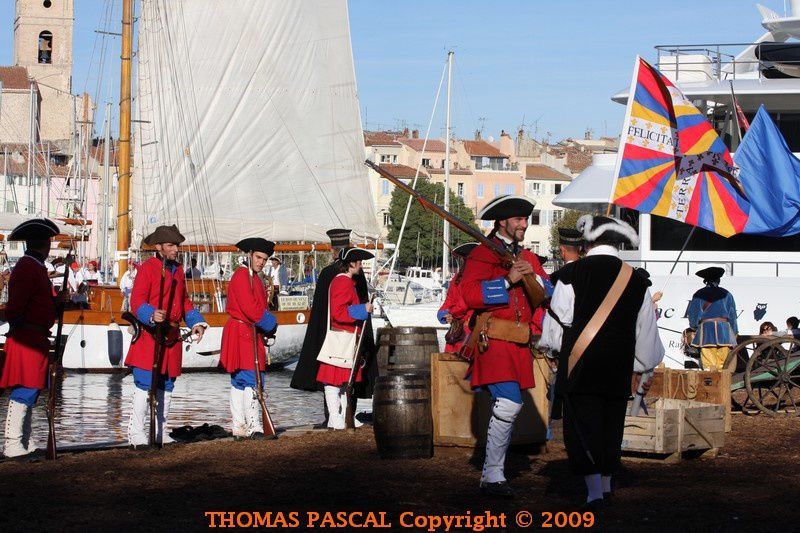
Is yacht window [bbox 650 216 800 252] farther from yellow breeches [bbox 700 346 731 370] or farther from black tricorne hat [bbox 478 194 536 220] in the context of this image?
black tricorne hat [bbox 478 194 536 220]

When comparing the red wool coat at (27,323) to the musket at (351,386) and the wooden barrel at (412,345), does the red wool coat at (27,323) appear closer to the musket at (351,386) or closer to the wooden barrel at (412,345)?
the musket at (351,386)

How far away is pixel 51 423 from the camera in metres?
10.4

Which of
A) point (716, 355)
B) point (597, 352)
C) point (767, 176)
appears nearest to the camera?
point (597, 352)

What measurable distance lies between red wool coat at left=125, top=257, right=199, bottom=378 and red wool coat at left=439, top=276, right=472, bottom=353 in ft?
7.67

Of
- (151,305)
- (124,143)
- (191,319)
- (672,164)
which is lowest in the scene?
(191,319)

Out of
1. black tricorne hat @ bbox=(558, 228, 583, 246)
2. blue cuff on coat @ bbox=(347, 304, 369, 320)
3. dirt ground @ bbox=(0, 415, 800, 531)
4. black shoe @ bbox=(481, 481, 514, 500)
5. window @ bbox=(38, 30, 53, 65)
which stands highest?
window @ bbox=(38, 30, 53, 65)

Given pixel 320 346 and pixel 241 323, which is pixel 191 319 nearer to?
pixel 241 323

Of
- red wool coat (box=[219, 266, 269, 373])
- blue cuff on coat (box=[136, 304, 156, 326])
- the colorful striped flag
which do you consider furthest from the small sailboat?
blue cuff on coat (box=[136, 304, 156, 326])

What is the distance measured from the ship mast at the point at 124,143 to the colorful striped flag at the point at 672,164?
15.0 metres

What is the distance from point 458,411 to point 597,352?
297 centimetres

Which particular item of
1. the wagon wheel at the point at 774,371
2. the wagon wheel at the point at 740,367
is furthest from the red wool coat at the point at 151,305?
the wagon wheel at the point at 774,371

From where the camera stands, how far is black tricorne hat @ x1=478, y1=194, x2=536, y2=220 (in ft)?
29.2

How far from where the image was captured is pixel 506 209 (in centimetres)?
893

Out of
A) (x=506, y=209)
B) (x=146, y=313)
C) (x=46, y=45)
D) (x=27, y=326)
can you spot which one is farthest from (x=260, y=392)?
(x=46, y=45)
